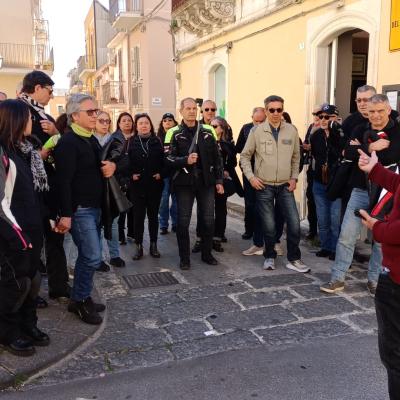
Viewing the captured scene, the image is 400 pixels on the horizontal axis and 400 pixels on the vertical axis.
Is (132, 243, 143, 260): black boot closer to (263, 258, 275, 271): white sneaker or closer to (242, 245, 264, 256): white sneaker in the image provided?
(242, 245, 264, 256): white sneaker

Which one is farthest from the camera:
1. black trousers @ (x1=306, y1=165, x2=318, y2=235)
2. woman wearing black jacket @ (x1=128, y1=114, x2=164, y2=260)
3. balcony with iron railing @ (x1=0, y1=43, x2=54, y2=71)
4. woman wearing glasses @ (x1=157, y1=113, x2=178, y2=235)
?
balcony with iron railing @ (x1=0, y1=43, x2=54, y2=71)

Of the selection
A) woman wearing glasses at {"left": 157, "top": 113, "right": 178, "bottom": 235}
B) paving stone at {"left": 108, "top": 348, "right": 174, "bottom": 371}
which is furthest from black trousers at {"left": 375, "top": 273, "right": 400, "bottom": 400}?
woman wearing glasses at {"left": 157, "top": 113, "right": 178, "bottom": 235}

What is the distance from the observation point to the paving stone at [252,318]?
4.03m

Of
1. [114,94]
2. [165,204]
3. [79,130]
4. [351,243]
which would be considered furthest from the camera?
[114,94]

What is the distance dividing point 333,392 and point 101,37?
3270 centimetres

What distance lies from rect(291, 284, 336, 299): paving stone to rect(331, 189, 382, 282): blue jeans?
0.21 meters

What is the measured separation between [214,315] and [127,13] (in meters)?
18.2

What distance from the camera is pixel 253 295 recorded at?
4.72 m

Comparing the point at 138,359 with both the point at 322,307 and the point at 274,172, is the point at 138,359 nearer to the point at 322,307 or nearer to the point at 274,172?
the point at 322,307

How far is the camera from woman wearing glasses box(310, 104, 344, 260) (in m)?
5.66

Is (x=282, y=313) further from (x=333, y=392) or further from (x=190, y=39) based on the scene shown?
(x=190, y=39)

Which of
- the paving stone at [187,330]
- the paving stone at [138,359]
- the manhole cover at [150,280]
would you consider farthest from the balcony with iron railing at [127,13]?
the paving stone at [138,359]

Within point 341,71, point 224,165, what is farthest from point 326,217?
point 341,71

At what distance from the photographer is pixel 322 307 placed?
14.5ft
